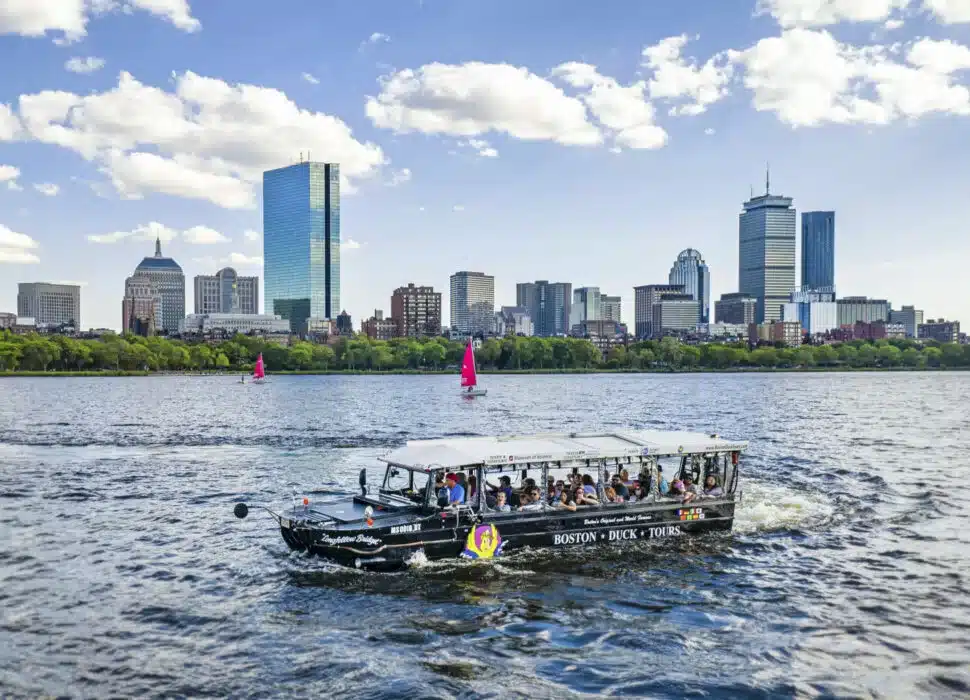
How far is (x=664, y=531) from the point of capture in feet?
102

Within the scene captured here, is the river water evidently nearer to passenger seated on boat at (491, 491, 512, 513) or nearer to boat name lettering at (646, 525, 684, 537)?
boat name lettering at (646, 525, 684, 537)

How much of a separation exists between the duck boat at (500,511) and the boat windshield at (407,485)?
0.13ft

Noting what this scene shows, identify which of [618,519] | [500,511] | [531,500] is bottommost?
[618,519]

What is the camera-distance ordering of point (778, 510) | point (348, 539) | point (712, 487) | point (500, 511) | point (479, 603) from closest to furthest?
point (479, 603) → point (348, 539) → point (500, 511) → point (712, 487) → point (778, 510)

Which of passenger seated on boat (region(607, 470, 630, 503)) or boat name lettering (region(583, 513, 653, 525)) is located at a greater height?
passenger seated on boat (region(607, 470, 630, 503))

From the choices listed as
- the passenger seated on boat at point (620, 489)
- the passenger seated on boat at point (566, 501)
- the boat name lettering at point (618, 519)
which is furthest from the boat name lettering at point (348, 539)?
the passenger seated on boat at point (620, 489)

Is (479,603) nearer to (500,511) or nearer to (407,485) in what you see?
(500,511)

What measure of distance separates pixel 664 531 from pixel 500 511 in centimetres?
654

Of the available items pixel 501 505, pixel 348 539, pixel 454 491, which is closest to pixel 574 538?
pixel 501 505

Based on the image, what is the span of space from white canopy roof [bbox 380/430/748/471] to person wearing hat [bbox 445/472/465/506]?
1.79ft

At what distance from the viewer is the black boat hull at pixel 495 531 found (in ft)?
84.9

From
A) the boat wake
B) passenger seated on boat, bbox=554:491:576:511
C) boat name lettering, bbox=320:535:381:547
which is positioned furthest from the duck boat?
the boat wake

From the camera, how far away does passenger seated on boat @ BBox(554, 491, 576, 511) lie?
28938 millimetres

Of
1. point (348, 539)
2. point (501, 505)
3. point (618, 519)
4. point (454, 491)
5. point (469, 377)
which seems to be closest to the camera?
point (348, 539)
